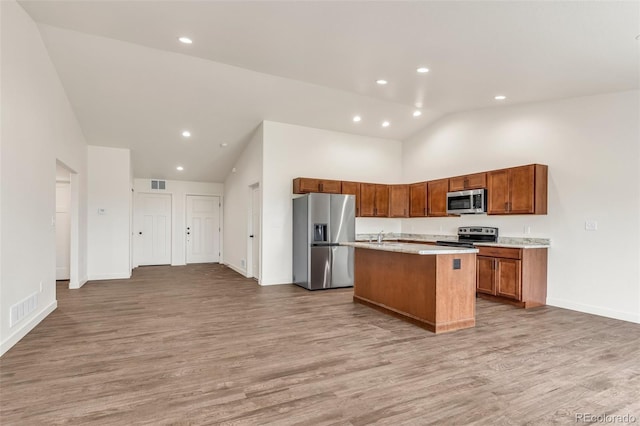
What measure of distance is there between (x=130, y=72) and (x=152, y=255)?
19.6 feet

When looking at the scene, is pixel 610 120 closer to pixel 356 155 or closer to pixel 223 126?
pixel 356 155

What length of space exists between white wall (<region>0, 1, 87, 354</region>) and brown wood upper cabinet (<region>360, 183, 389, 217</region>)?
512 centimetres

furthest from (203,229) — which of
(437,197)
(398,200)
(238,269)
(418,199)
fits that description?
(437,197)

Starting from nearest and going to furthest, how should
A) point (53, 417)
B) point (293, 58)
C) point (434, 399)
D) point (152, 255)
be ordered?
point (53, 417) < point (434, 399) < point (293, 58) < point (152, 255)

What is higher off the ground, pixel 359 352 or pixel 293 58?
pixel 293 58

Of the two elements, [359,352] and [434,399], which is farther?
[359,352]

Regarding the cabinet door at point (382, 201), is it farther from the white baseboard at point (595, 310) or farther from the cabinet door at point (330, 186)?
the white baseboard at point (595, 310)

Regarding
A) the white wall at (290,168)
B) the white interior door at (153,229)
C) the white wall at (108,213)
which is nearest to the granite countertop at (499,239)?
the white wall at (290,168)

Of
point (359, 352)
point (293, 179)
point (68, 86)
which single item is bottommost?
point (359, 352)

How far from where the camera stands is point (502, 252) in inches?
203

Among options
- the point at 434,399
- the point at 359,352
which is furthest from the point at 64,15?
the point at 434,399

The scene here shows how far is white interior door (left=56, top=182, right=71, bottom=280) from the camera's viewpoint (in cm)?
704

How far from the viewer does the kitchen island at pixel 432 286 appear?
12.4 ft

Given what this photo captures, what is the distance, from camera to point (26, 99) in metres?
3.72
